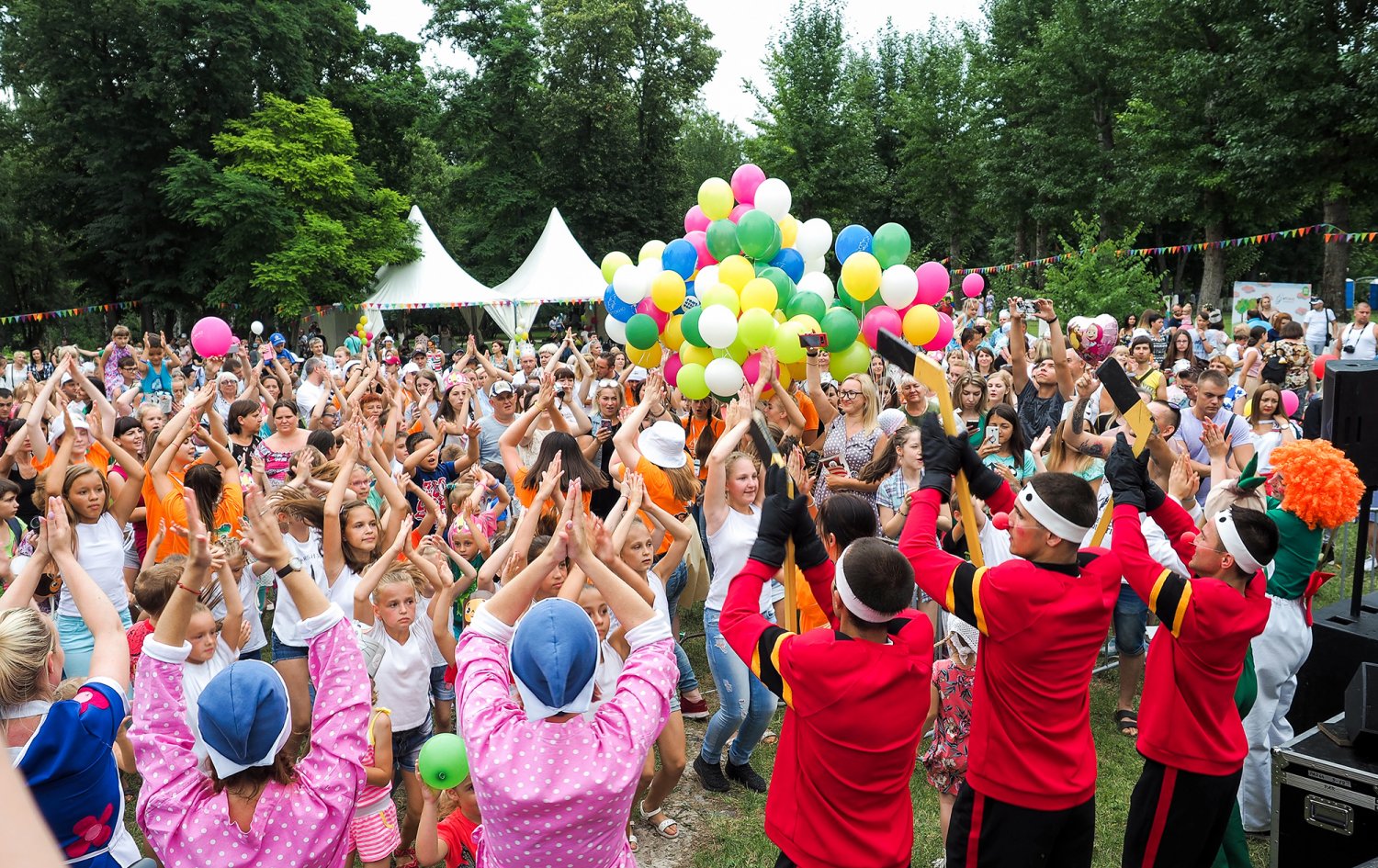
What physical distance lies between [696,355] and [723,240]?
0.99 m

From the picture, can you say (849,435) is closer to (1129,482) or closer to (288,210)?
(1129,482)

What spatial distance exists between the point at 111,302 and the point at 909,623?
35523 mm

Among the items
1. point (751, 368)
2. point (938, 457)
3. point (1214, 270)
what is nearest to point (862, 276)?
point (751, 368)

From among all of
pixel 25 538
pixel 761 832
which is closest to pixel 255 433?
pixel 25 538

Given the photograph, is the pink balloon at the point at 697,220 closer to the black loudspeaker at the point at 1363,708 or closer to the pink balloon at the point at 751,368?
the pink balloon at the point at 751,368

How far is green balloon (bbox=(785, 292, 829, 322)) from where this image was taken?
7.18 meters

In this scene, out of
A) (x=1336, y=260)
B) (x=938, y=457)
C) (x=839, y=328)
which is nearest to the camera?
(x=938, y=457)

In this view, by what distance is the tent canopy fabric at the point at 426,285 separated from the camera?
27.1 m

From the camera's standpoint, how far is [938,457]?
330 centimetres

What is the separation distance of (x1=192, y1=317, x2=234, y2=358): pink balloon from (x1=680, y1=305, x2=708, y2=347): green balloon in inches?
205

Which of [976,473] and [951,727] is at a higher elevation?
[976,473]

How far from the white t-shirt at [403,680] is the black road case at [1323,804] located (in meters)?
3.69

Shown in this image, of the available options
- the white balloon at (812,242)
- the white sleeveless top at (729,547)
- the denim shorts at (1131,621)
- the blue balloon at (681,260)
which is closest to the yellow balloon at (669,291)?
the blue balloon at (681,260)

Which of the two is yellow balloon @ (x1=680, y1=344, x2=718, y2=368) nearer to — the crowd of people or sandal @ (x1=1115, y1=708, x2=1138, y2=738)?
the crowd of people
